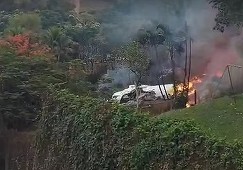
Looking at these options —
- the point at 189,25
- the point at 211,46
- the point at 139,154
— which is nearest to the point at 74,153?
the point at 139,154

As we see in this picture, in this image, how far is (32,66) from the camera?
1755 centimetres

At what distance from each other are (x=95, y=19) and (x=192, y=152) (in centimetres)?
3638

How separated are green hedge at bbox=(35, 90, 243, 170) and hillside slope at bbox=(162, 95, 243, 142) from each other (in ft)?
11.3

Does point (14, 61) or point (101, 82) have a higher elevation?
point (14, 61)

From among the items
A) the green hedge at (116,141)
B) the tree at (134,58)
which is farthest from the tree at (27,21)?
the green hedge at (116,141)

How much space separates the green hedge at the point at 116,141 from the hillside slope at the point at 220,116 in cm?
344

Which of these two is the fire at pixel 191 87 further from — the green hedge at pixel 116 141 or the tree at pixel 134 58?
the green hedge at pixel 116 141

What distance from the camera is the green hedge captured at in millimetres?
7816

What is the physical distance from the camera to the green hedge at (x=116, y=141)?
7816 millimetres

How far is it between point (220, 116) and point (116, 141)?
228 inches

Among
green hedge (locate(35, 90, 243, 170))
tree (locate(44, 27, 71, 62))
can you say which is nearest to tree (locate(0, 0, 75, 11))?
tree (locate(44, 27, 71, 62))

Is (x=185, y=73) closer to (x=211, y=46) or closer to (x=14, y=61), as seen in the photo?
A: (x=211, y=46)

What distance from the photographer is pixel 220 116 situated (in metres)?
14.5

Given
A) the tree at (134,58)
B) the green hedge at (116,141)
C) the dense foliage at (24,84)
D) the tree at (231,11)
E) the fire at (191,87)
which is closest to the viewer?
the green hedge at (116,141)
